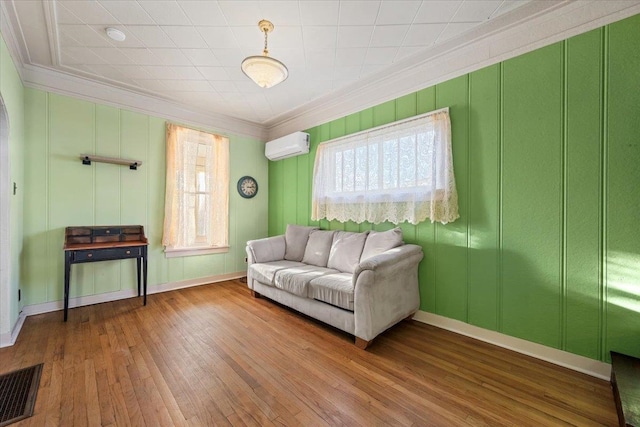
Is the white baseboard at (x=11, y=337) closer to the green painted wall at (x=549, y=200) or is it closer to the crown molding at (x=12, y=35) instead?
the crown molding at (x=12, y=35)

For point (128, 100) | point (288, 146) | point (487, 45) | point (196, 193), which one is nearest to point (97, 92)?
point (128, 100)

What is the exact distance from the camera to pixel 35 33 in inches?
89.7

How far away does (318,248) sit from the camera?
3.43 metres

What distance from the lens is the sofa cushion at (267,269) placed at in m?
3.07

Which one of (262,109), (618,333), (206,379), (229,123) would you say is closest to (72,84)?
(229,123)

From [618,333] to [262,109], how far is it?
446 centimetres

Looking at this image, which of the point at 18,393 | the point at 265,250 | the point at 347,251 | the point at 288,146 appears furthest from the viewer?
the point at 288,146

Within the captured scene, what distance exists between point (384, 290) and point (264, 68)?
215 centimetres

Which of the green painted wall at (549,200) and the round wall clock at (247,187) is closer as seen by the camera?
the green painted wall at (549,200)

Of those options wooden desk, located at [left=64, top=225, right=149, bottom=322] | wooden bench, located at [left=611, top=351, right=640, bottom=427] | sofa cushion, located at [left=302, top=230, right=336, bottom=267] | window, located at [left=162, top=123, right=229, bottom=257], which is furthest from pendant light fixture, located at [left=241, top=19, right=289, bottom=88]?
wooden bench, located at [left=611, top=351, right=640, bottom=427]

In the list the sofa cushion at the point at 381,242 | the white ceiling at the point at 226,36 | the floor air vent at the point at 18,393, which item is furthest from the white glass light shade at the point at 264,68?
the floor air vent at the point at 18,393

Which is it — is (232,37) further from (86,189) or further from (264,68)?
(86,189)

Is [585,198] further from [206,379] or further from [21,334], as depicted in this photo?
[21,334]

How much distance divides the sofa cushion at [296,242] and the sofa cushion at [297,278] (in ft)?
1.96
